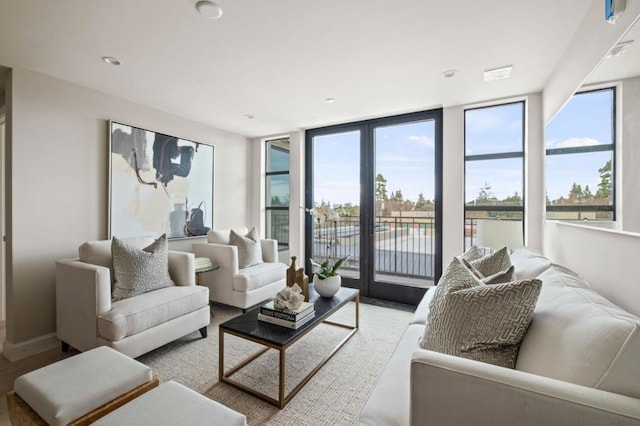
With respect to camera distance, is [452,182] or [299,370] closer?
[299,370]

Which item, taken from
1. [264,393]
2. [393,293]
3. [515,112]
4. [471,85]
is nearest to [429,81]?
[471,85]

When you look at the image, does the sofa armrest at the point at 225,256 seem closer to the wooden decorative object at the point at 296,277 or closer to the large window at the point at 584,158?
the wooden decorative object at the point at 296,277

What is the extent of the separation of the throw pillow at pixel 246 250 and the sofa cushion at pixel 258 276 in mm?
80

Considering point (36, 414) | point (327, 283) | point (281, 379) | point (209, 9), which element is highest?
point (209, 9)

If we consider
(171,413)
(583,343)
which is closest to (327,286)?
(171,413)

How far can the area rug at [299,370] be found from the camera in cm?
174

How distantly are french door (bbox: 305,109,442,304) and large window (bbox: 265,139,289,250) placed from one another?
16.4 inches

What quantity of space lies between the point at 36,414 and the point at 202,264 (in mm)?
2031

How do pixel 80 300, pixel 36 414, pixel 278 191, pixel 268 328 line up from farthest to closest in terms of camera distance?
1. pixel 278 191
2. pixel 80 300
3. pixel 268 328
4. pixel 36 414

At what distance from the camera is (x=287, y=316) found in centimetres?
197

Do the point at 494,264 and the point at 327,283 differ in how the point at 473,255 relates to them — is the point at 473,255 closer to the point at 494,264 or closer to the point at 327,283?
the point at 494,264

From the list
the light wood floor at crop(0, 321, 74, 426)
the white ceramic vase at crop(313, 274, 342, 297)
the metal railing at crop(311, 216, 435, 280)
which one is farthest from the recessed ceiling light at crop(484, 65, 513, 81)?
the light wood floor at crop(0, 321, 74, 426)

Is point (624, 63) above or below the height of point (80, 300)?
above

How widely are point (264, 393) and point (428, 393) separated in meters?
1.33
